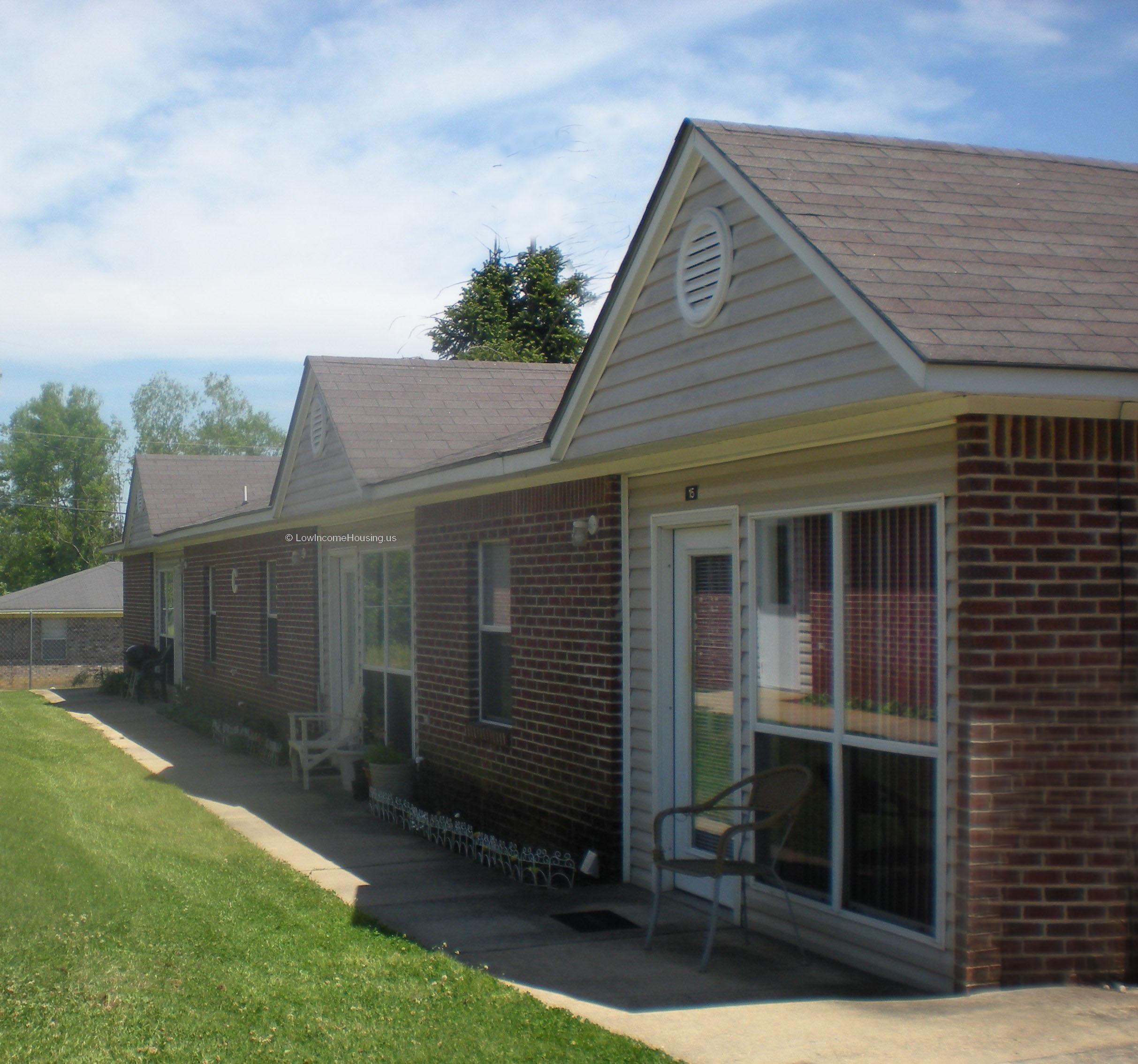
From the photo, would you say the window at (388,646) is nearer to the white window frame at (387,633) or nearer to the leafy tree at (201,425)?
the white window frame at (387,633)

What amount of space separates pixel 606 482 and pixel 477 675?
2891 millimetres

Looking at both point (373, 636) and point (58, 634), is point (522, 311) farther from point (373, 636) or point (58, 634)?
point (373, 636)

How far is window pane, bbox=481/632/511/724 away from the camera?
10.7 metres

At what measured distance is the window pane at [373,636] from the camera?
13.9 meters

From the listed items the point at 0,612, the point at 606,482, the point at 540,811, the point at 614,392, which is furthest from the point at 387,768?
the point at 0,612

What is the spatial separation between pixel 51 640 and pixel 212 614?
43.6ft

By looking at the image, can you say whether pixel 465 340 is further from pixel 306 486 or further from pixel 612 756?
pixel 612 756

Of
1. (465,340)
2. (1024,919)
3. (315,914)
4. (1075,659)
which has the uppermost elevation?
(465,340)

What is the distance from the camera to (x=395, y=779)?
1213cm

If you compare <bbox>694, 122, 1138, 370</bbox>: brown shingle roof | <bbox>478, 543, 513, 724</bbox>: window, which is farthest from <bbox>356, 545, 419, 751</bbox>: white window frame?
<bbox>694, 122, 1138, 370</bbox>: brown shingle roof

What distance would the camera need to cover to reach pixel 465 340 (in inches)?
1455

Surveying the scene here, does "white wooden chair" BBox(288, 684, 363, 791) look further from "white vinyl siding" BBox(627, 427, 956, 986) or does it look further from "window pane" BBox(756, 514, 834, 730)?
"window pane" BBox(756, 514, 834, 730)

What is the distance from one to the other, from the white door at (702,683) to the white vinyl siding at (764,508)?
18cm

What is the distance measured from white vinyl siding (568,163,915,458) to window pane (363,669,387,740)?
605cm
